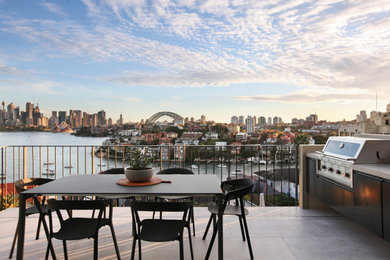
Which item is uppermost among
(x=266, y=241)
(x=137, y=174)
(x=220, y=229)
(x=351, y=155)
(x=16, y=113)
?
(x=16, y=113)

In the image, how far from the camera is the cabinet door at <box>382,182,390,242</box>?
7.38 ft

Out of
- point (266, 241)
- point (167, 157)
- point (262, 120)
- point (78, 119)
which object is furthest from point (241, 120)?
point (266, 241)

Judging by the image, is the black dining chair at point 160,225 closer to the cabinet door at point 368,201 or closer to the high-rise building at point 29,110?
the cabinet door at point 368,201

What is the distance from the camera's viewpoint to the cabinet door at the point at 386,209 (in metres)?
2.25

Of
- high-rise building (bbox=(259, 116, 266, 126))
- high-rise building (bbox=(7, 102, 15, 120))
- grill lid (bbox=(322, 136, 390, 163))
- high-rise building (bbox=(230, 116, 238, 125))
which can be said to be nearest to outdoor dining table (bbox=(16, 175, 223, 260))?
grill lid (bbox=(322, 136, 390, 163))

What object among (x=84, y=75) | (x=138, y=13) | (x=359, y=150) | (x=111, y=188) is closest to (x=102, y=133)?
(x=138, y=13)

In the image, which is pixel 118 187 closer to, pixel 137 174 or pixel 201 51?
pixel 137 174

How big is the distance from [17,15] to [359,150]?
25.1 feet

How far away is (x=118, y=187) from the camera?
2363 millimetres

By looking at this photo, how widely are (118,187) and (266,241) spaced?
1.71m

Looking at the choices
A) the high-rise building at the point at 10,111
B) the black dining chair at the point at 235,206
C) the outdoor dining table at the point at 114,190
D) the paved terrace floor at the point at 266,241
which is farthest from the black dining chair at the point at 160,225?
the high-rise building at the point at 10,111

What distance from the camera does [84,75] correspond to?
8.92 metres

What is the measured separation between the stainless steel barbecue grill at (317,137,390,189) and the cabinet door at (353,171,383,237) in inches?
5.5

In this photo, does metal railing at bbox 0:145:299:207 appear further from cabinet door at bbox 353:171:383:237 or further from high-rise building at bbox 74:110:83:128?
high-rise building at bbox 74:110:83:128
